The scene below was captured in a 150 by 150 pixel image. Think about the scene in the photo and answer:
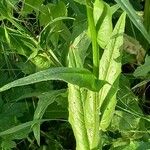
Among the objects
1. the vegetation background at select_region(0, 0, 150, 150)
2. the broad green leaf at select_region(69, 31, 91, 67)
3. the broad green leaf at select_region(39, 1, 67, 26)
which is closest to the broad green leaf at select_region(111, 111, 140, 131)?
the vegetation background at select_region(0, 0, 150, 150)

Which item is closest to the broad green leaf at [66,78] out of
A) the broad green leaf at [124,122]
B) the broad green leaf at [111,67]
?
the broad green leaf at [111,67]

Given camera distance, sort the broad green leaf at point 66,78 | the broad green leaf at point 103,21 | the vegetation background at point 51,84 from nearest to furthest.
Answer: the broad green leaf at point 66,78 < the broad green leaf at point 103,21 < the vegetation background at point 51,84

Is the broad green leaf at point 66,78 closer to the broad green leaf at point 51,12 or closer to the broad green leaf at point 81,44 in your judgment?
the broad green leaf at point 81,44

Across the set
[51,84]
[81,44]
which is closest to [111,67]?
[81,44]

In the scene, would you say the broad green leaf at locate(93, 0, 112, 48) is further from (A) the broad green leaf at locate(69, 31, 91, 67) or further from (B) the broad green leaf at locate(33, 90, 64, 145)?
(B) the broad green leaf at locate(33, 90, 64, 145)

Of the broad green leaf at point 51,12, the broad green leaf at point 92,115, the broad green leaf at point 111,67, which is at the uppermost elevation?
the broad green leaf at point 51,12

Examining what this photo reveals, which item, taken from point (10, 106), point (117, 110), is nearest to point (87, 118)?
point (117, 110)
